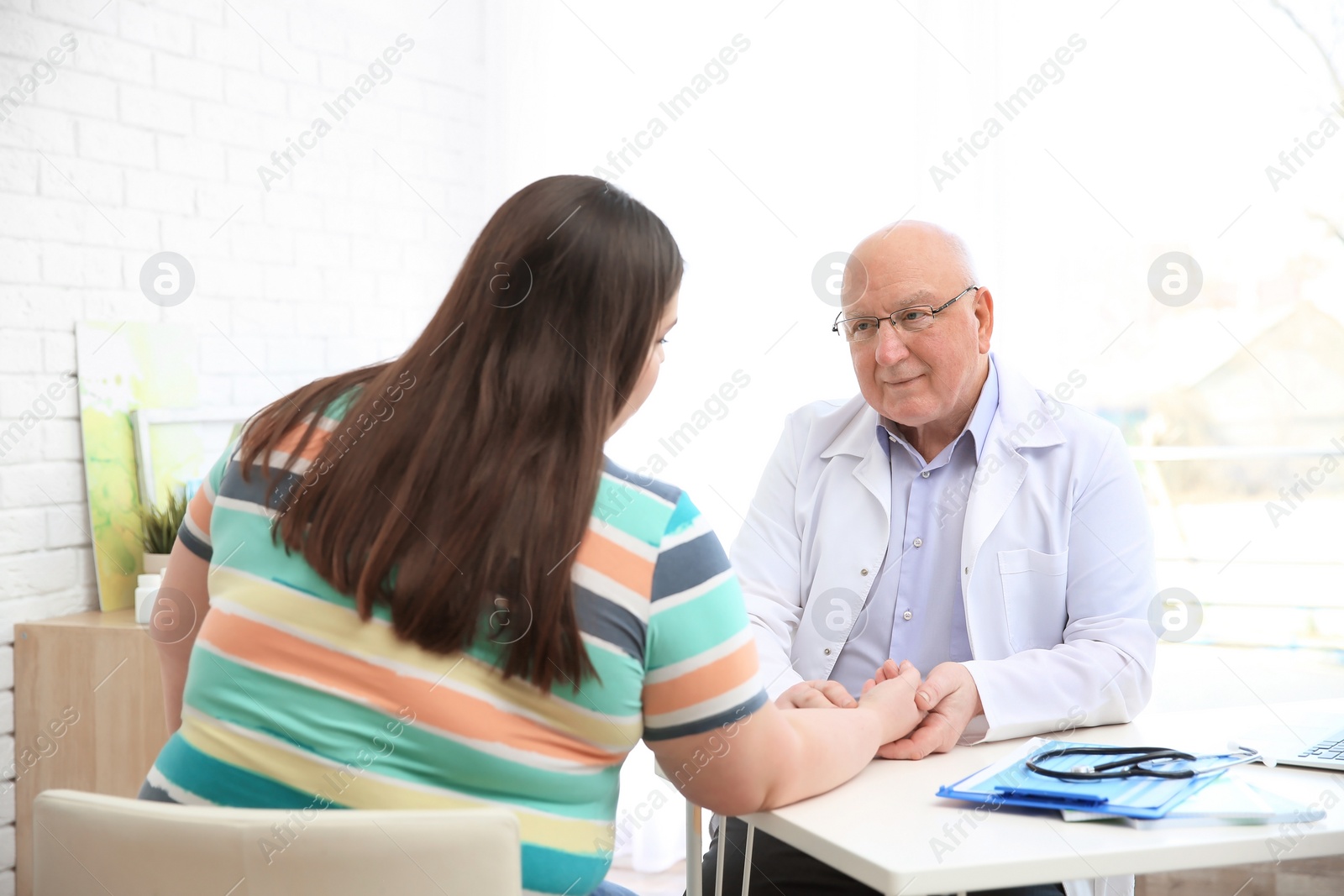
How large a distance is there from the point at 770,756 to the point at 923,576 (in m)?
0.85

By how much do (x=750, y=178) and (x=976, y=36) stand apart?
29.0 inches

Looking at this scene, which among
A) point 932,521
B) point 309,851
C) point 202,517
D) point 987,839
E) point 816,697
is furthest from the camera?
point 932,521

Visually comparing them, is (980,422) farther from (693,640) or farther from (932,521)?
(693,640)

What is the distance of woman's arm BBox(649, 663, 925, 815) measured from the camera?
3.52ft

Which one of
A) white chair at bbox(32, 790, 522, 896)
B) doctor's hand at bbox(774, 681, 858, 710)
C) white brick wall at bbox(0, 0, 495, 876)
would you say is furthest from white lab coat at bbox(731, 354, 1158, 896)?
white brick wall at bbox(0, 0, 495, 876)

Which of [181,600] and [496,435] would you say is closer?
[496,435]

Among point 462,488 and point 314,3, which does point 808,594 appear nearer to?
point 462,488

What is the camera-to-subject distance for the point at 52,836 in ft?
2.93

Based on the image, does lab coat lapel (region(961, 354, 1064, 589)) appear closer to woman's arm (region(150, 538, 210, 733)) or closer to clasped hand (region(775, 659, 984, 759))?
clasped hand (region(775, 659, 984, 759))

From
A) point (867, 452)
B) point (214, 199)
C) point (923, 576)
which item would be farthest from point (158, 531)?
point (923, 576)

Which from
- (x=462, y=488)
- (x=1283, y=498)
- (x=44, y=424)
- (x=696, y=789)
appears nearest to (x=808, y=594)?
(x=696, y=789)

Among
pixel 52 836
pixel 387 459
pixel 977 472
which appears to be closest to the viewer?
pixel 52 836

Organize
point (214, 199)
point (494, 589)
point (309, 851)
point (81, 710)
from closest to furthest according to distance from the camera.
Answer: point (309, 851) < point (494, 589) < point (81, 710) < point (214, 199)

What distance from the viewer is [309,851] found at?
2.70 feet
